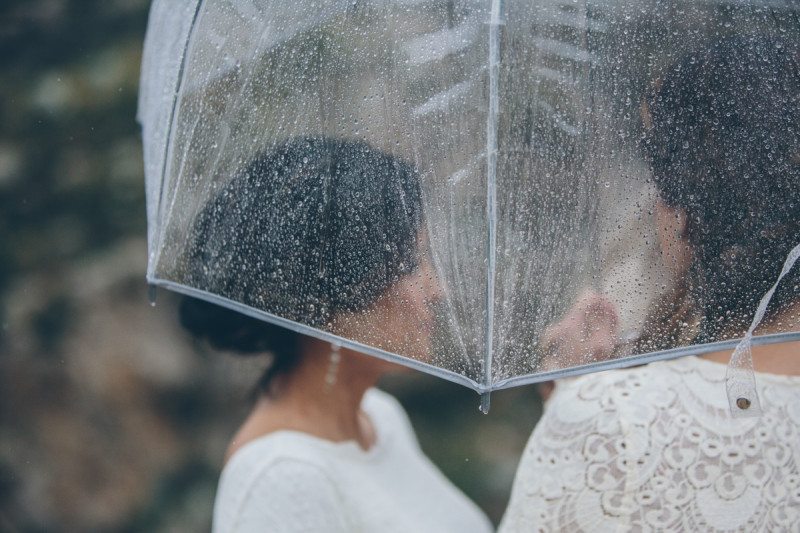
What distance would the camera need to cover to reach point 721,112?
4.44 feet

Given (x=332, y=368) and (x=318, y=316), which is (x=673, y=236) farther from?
(x=332, y=368)

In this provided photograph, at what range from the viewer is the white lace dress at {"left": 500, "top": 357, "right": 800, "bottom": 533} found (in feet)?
4.81

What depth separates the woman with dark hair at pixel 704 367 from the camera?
135 cm

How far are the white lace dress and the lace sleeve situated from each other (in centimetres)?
52

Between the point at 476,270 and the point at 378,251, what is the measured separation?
157mm

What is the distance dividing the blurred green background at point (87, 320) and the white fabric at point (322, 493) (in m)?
2.00

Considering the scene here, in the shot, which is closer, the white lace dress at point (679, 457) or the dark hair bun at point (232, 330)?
the white lace dress at point (679, 457)

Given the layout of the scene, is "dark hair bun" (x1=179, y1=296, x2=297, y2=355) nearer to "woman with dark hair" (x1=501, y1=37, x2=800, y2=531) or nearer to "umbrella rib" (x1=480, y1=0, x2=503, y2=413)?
"woman with dark hair" (x1=501, y1=37, x2=800, y2=531)

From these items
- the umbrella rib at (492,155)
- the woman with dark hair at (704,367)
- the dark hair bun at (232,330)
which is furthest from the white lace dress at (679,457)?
the dark hair bun at (232,330)

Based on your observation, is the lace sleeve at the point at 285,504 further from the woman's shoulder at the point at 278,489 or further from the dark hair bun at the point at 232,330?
the dark hair bun at the point at 232,330

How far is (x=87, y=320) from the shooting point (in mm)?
4168

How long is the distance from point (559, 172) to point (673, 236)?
0.19 m

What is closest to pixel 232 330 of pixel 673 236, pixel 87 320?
pixel 673 236

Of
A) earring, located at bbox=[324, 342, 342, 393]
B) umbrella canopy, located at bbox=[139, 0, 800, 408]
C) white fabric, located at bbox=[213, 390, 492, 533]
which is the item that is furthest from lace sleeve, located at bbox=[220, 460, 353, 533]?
umbrella canopy, located at bbox=[139, 0, 800, 408]
